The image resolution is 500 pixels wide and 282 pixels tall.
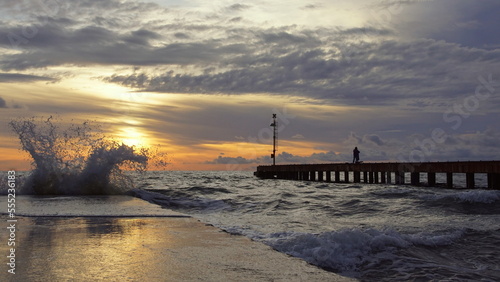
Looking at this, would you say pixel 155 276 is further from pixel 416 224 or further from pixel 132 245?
pixel 416 224

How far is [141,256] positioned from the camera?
4836mm

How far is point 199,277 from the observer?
13.1 ft

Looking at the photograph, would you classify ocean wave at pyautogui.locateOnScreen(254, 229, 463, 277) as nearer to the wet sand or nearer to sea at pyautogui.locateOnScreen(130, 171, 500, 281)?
sea at pyautogui.locateOnScreen(130, 171, 500, 281)

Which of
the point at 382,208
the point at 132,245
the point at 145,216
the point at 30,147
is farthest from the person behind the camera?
the point at 30,147

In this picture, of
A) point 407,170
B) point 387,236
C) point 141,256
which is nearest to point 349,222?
point 387,236

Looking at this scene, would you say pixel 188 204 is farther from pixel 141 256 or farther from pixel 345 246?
pixel 141 256

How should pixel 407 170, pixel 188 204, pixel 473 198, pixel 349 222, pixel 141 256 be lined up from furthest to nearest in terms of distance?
pixel 407 170, pixel 188 204, pixel 473 198, pixel 349 222, pixel 141 256

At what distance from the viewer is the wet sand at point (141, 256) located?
159 inches

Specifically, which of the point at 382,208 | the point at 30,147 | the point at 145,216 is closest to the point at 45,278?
the point at 145,216

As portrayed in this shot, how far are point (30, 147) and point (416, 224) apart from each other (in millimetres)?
15738

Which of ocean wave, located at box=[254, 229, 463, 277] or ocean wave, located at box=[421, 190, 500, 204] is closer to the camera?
ocean wave, located at box=[254, 229, 463, 277]

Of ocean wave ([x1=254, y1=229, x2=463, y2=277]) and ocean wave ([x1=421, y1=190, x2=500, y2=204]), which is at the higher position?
ocean wave ([x1=254, y1=229, x2=463, y2=277])

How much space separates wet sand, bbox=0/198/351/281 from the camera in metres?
4.05

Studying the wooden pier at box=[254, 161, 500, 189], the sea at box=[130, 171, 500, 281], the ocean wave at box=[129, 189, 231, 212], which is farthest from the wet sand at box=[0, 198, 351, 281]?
the wooden pier at box=[254, 161, 500, 189]
